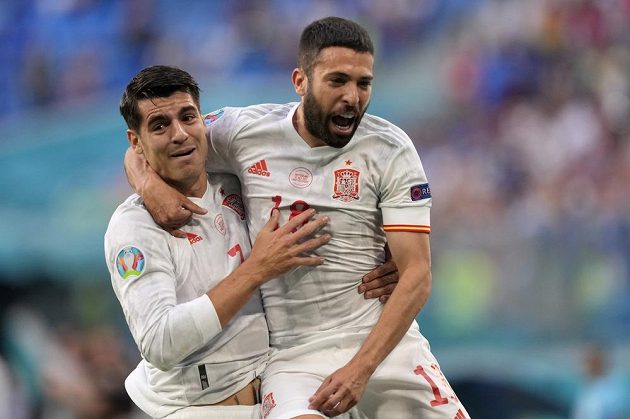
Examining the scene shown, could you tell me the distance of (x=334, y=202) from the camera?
3.58 metres

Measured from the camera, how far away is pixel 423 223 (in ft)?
11.6

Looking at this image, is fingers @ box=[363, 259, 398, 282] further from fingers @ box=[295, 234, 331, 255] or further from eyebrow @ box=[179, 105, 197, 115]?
eyebrow @ box=[179, 105, 197, 115]

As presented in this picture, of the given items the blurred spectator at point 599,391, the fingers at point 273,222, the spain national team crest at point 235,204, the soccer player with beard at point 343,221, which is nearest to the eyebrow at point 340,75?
the soccer player with beard at point 343,221

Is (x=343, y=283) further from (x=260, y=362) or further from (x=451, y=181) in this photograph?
(x=451, y=181)

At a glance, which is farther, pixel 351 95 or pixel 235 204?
pixel 235 204

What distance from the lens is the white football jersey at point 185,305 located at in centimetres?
331

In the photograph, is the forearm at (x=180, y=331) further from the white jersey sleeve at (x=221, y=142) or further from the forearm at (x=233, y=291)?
the white jersey sleeve at (x=221, y=142)

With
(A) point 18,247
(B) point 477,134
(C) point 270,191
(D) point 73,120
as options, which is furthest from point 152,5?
(C) point 270,191

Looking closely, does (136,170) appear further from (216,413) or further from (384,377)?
(384,377)

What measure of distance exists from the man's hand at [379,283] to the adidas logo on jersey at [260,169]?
55 cm

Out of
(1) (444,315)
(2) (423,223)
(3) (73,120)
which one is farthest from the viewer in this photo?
(3) (73,120)

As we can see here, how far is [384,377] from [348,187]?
716 mm

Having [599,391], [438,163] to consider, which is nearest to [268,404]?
[599,391]

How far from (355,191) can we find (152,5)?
6555 millimetres
